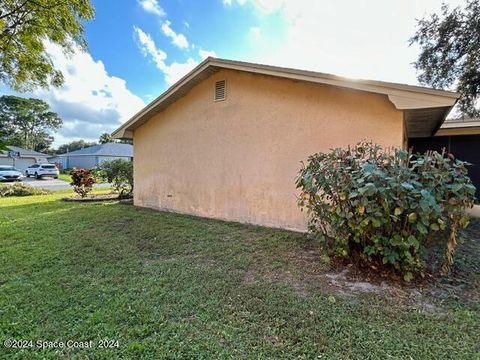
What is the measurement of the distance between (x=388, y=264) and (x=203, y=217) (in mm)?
5066

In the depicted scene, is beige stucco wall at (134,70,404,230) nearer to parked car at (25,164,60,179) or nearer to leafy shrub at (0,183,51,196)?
leafy shrub at (0,183,51,196)

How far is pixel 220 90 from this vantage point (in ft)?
24.5

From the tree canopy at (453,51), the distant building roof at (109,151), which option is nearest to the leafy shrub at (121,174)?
the tree canopy at (453,51)

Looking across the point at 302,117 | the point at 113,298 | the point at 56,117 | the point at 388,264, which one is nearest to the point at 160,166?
the point at 302,117

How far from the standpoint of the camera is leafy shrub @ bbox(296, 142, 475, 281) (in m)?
3.35

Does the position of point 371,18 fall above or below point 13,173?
above

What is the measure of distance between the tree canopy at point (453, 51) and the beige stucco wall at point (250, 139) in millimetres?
Answer: 12033

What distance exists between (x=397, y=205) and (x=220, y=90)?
550 cm

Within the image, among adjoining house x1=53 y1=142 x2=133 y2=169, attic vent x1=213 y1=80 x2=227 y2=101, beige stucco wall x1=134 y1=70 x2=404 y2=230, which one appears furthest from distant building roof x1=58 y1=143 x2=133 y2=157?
attic vent x1=213 y1=80 x2=227 y2=101

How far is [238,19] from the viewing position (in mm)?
10078

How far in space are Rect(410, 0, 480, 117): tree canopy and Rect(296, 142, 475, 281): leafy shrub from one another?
44.7 ft

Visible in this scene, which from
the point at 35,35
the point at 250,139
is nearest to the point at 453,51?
the point at 250,139

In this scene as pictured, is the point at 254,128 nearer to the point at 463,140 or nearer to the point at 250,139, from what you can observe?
the point at 250,139

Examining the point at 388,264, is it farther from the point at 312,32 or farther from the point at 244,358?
the point at 312,32
